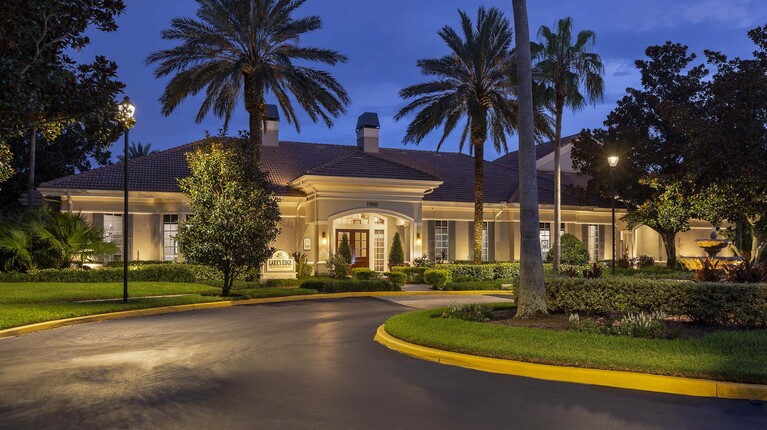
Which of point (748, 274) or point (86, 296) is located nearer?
point (748, 274)

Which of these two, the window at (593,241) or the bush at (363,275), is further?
the window at (593,241)

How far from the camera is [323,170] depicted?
30891mm

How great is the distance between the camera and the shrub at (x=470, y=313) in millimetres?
14430

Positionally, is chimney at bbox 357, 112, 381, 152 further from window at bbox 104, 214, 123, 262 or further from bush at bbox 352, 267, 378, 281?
window at bbox 104, 214, 123, 262

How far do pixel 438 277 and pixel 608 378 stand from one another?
1842cm

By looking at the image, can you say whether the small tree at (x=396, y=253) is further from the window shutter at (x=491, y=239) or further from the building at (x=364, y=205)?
the window shutter at (x=491, y=239)

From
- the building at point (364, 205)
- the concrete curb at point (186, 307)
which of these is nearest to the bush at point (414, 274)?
the building at point (364, 205)

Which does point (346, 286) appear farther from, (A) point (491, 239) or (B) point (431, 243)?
(A) point (491, 239)

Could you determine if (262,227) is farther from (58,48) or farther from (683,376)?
(683,376)

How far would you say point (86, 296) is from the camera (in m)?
21.1

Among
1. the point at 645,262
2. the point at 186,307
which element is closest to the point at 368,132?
the point at 645,262

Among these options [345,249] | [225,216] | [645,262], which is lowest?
[645,262]

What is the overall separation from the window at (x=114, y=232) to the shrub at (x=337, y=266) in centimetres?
923

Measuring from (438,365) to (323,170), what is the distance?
68.0 feet
